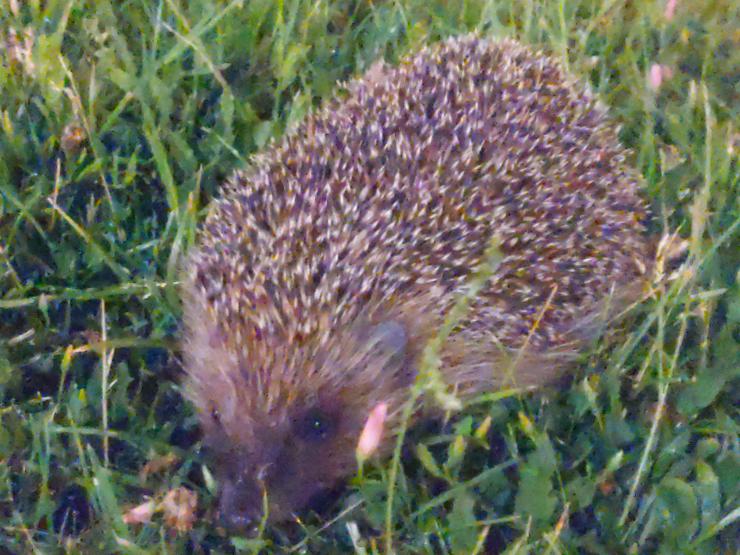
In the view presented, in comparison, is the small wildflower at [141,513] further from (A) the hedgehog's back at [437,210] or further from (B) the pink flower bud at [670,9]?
(B) the pink flower bud at [670,9]

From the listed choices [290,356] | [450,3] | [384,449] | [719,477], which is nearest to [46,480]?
[290,356]

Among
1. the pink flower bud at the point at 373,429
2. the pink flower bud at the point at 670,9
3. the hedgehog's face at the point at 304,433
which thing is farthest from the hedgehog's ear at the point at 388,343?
the pink flower bud at the point at 670,9

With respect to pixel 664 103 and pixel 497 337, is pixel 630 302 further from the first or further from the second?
pixel 664 103

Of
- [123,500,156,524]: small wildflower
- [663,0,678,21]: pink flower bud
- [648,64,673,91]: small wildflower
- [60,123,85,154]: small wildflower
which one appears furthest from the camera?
[663,0,678,21]: pink flower bud

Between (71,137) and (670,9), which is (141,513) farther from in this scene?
(670,9)

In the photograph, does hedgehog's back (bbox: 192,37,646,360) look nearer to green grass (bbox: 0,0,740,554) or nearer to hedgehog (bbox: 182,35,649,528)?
hedgehog (bbox: 182,35,649,528)

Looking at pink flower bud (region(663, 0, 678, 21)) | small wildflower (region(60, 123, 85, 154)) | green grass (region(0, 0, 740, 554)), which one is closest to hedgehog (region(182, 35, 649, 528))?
green grass (region(0, 0, 740, 554))

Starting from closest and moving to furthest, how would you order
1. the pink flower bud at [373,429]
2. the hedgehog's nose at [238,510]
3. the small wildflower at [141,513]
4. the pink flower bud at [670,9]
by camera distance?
the pink flower bud at [373,429] < the small wildflower at [141,513] < the hedgehog's nose at [238,510] < the pink flower bud at [670,9]

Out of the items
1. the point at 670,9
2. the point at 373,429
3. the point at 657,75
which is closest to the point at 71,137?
the point at 373,429
